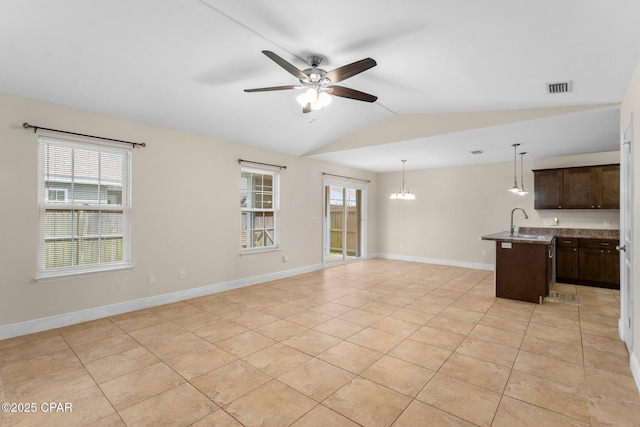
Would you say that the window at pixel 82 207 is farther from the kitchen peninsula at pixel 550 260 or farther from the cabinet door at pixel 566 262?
the cabinet door at pixel 566 262

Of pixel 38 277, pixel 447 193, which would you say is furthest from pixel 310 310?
pixel 447 193

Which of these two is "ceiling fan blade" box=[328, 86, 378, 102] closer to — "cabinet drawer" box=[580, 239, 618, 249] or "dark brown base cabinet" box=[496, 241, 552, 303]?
"dark brown base cabinet" box=[496, 241, 552, 303]

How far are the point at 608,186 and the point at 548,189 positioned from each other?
0.85 meters

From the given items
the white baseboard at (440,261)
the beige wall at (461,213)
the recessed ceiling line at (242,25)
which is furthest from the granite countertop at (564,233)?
the recessed ceiling line at (242,25)

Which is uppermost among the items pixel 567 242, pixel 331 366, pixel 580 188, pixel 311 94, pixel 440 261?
pixel 311 94

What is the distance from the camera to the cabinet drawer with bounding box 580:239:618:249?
5.20 meters

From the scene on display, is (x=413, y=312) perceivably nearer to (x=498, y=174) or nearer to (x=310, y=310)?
(x=310, y=310)

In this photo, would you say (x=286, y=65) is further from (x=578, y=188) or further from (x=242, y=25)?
(x=578, y=188)

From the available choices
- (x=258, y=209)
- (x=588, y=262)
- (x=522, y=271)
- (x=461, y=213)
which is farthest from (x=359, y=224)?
(x=588, y=262)

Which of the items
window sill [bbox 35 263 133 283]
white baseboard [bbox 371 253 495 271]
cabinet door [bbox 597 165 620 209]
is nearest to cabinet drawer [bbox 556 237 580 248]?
cabinet door [bbox 597 165 620 209]

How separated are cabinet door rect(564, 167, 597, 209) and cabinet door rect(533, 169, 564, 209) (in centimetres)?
10

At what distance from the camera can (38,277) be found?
3.32 metres

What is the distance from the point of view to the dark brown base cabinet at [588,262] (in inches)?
204

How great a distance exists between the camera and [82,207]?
12.0 feet
